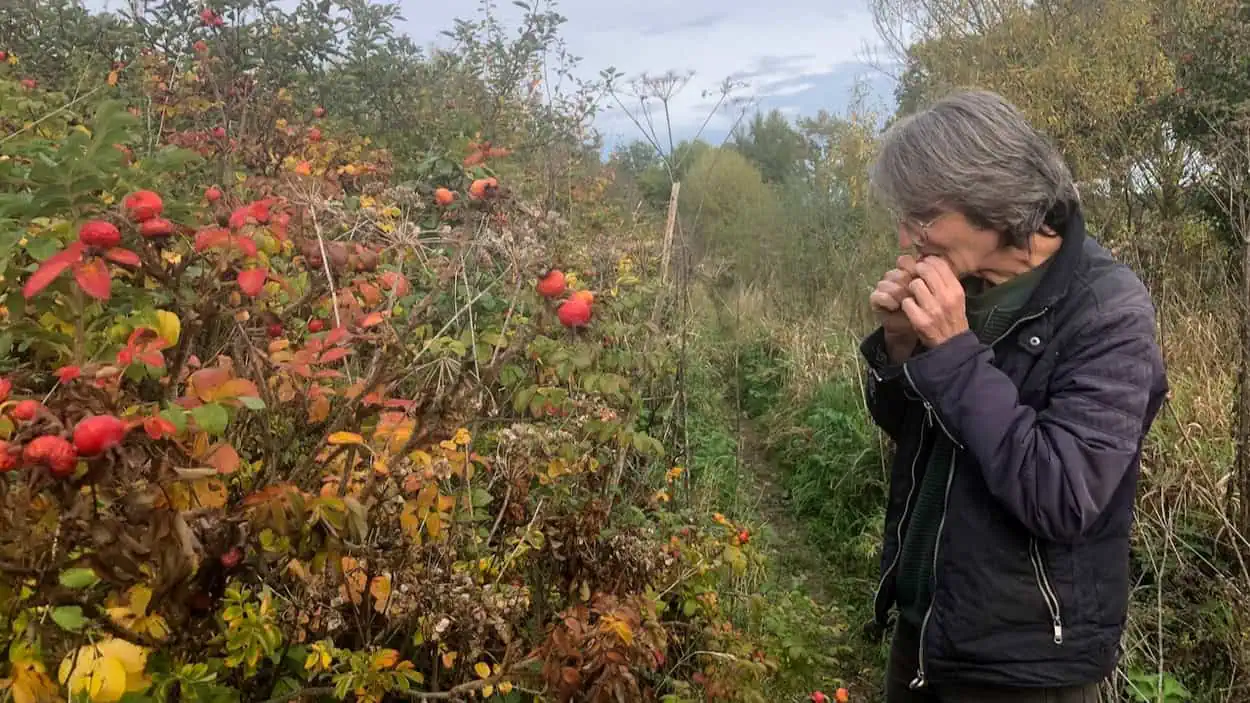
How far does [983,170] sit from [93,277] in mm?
1310

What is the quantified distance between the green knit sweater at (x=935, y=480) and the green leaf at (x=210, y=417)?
Result: 3.77 ft

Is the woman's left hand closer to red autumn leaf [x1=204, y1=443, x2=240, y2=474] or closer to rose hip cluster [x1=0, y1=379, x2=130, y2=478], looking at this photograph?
red autumn leaf [x1=204, y1=443, x2=240, y2=474]

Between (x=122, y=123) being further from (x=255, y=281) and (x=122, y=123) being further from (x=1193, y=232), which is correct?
(x=1193, y=232)

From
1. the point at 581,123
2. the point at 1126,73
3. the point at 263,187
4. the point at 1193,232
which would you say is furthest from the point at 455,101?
the point at 1126,73

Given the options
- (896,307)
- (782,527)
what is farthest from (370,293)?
(782,527)

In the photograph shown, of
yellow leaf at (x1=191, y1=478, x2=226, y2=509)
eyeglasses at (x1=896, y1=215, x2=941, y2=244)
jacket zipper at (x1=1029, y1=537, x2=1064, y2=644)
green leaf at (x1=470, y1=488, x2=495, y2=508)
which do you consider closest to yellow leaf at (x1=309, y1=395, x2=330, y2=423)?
yellow leaf at (x1=191, y1=478, x2=226, y2=509)

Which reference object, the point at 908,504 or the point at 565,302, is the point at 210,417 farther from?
the point at 908,504

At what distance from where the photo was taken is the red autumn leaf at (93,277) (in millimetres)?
1029

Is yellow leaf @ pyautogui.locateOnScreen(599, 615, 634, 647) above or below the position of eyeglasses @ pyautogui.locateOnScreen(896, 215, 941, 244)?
below

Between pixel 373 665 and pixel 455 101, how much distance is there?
164 inches

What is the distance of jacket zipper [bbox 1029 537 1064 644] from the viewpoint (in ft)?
4.59

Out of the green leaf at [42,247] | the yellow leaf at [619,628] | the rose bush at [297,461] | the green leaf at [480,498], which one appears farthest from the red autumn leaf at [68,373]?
the yellow leaf at [619,628]

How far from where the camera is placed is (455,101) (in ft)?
16.9

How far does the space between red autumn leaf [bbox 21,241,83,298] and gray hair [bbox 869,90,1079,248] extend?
49.5 inches
